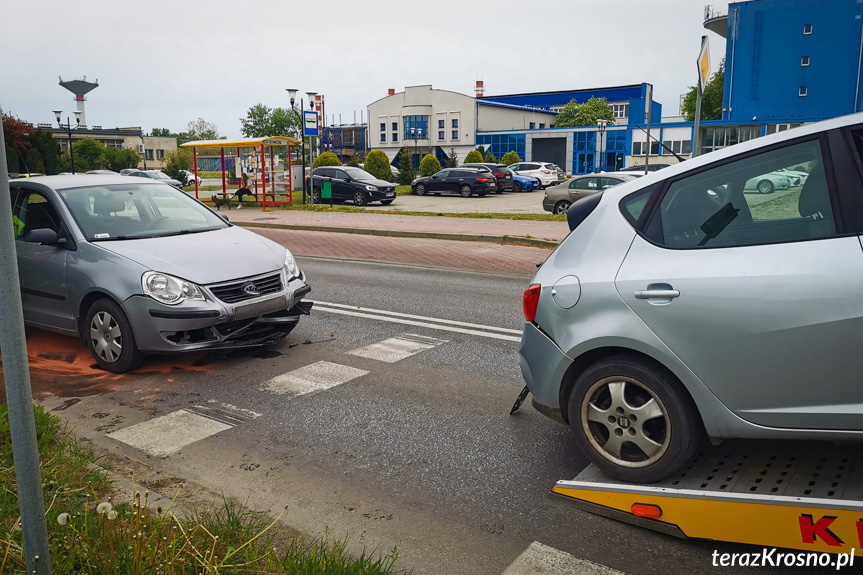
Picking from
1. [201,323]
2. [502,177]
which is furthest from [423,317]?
[502,177]

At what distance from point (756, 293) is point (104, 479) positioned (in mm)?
3493

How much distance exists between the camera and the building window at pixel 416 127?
261ft

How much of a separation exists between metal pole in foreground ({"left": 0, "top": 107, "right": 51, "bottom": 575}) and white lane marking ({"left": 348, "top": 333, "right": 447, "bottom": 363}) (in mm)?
Result: 4251

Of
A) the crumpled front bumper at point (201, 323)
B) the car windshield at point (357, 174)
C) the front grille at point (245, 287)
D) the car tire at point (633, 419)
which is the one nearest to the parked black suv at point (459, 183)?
the car windshield at point (357, 174)

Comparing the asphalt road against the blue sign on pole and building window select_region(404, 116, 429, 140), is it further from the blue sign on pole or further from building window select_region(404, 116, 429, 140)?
building window select_region(404, 116, 429, 140)

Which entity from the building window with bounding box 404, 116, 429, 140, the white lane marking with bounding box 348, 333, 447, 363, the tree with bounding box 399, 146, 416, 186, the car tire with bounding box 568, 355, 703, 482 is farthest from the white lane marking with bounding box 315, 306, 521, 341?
the building window with bounding box 404, 116, 429, 140

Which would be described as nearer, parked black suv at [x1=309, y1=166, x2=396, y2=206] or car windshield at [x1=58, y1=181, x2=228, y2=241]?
car windshield at [x1=58, y1=181, x2=228, y2=241]

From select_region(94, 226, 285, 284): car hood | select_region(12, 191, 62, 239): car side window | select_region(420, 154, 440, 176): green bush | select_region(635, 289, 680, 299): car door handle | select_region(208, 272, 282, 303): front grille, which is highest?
select_region(420, 154, 440, 176): green bush

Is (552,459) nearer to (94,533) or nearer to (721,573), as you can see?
(721,573)

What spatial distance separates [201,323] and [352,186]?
1007 inches

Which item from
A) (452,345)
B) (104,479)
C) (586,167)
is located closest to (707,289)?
(104,479)

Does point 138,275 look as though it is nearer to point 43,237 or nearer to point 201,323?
point 201,323

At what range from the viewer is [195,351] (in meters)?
6.05

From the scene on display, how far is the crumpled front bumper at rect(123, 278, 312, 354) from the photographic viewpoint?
19.3ft
